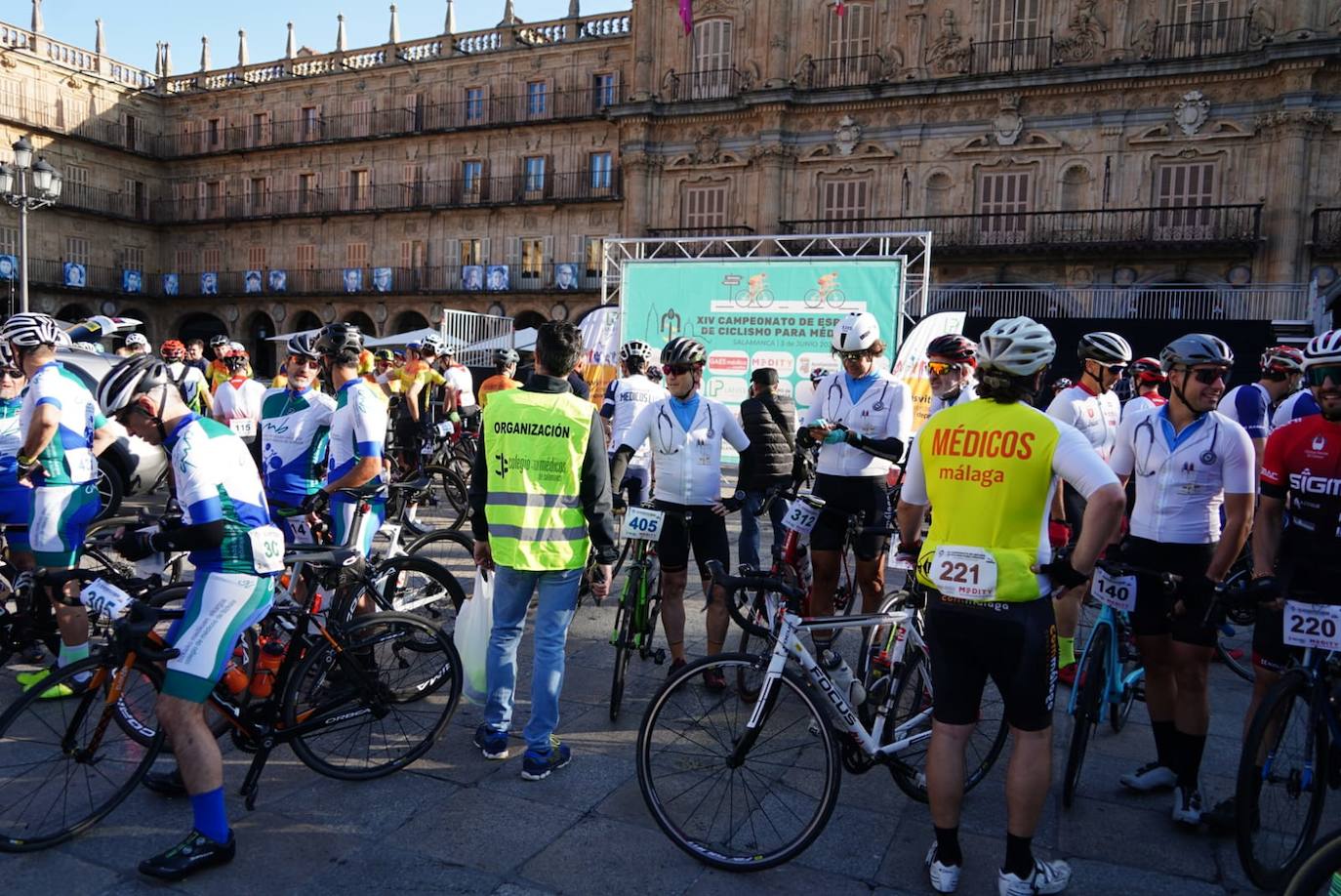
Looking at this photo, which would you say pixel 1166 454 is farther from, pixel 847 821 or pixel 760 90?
pixel 760 90

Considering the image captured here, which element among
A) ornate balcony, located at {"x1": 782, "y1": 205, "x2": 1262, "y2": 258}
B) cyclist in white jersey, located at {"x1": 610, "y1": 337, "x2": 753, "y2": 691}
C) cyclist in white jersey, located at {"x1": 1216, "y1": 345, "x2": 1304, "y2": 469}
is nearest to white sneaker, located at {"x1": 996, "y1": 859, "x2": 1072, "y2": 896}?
cyclist in white jersey, located at {"x1": 610, "y1": 337, "x2": 753, "y2": 691}

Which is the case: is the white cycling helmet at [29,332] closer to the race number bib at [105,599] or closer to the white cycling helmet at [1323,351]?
the race number bib at [105,599]

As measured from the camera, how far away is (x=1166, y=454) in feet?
13.1

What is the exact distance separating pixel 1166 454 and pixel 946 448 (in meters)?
1.47

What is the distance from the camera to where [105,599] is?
3381mm

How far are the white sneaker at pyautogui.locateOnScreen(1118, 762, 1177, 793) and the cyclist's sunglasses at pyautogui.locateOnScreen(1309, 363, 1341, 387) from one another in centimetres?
162

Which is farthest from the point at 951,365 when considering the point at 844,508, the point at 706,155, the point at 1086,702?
the point at 706,155

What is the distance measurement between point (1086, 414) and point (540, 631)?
3464 mm

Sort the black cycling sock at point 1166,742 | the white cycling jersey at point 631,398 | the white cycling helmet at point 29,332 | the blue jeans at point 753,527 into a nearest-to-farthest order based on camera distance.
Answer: the black cycling sock at point 1166,742
the white cycling helmet at point 29,332
the blue jeans at point 753,527
the white cycling jersey at point 631,398

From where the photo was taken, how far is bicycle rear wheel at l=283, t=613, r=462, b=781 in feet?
12.5

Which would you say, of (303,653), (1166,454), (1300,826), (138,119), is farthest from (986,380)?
(138,119)

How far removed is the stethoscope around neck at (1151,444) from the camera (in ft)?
12.7

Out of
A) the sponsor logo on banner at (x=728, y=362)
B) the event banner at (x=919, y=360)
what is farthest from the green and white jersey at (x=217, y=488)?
the sponsor logo on banner at (x=728, y=362)

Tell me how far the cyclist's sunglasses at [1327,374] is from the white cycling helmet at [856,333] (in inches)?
83.3
